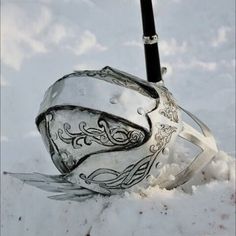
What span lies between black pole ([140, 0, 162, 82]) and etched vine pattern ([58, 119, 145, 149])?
40 cm

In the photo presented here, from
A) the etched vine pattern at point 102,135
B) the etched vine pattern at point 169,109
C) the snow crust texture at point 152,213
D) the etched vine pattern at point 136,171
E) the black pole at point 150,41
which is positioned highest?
the black pole at point 150,41

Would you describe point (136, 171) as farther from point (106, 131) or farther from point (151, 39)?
point (151, 39)

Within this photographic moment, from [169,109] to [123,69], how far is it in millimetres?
1118

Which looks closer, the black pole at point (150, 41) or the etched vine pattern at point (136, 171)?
the etched vine pattern at point (136, 171)

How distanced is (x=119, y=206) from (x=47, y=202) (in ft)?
1.01

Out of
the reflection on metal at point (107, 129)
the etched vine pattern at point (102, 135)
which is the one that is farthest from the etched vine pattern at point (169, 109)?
the etched vine pattern at point (102, 135)

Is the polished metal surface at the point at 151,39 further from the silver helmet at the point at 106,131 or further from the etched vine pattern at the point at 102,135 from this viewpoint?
the etched vine pattern at the point at 102,135

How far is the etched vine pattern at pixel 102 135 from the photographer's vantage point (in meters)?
1.84

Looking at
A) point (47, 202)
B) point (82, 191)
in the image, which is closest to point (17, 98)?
point (47, 202)

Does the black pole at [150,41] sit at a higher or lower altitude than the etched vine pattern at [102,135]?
higher

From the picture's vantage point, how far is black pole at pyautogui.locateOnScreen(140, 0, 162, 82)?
86.1 inches

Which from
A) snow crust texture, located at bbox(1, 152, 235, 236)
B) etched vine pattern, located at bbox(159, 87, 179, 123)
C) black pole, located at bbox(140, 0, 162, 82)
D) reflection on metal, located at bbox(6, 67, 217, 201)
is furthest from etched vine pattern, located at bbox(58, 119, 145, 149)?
black pole, located at bbox(140, 0, 162, 82)

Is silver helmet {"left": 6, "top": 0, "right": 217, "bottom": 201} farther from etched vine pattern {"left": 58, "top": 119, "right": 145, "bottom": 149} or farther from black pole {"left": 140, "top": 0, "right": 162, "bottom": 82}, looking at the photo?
black pole {"left": 140, "top": 0, "right": 162, "bottom": 82}

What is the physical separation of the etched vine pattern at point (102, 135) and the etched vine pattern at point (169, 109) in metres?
0.10
